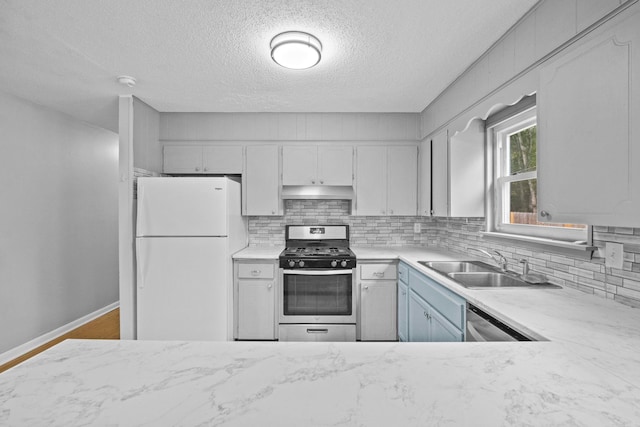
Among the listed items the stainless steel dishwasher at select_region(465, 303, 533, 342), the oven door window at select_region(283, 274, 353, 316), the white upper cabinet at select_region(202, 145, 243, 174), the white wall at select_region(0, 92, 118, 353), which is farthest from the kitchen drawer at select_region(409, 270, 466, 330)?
the white wall at select_region(0, 92, 118, 353)

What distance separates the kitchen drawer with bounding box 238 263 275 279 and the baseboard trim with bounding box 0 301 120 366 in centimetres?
215

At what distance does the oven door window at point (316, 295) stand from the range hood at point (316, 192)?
2.86 feet

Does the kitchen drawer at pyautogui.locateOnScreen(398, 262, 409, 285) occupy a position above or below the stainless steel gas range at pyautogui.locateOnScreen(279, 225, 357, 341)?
above

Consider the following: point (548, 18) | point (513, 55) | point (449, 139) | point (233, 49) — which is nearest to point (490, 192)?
point (449, 139)

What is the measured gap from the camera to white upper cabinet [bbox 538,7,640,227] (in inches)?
39.2

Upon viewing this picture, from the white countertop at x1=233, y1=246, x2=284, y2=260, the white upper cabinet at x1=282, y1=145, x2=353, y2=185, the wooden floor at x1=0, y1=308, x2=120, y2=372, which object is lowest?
the wooden floor at x1=0, y1=308, x2=120, y2=372

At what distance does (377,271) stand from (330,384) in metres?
2.20

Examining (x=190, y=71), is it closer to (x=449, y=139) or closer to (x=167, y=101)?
(x=167, y=101)

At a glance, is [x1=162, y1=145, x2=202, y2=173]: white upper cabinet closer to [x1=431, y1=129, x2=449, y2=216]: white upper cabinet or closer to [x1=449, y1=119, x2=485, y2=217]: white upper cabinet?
[x1=431, y1=129, x2=449, y2=216]: white upper cabinet

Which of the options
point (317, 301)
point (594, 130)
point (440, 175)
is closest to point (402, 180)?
point (440, 175)

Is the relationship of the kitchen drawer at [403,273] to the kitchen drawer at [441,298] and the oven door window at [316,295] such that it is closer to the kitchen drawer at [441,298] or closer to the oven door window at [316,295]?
the kitchen drawer at [441,298]

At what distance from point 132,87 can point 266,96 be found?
1.14 meters

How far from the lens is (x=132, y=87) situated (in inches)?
101

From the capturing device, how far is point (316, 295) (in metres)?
2.83
